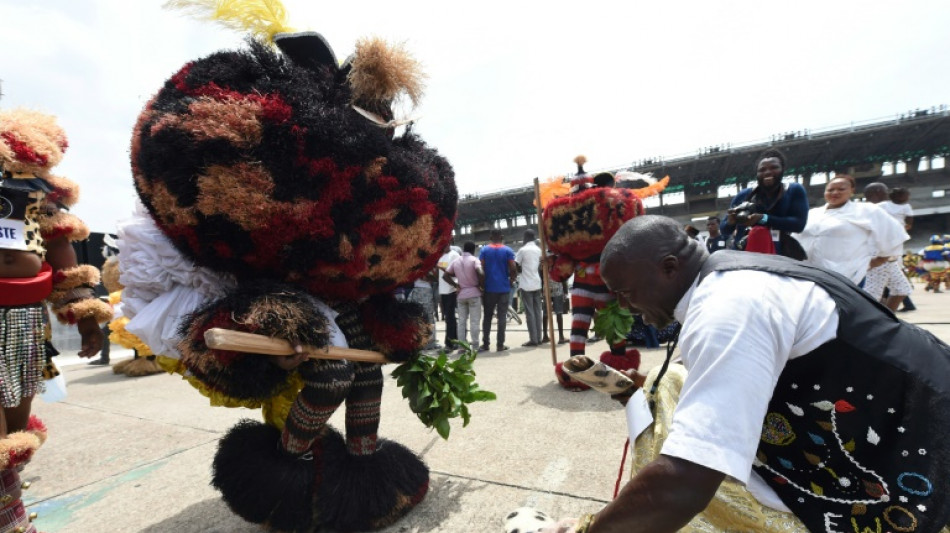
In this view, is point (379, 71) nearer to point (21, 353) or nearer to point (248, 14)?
point (248, 14)

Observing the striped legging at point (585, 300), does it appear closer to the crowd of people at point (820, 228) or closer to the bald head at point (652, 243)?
the crowd of people at point (820, 228)

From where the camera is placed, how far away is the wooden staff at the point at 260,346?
4.17ft

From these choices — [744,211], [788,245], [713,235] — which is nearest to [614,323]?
[744,211]

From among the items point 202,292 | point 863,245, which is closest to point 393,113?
point 202,292

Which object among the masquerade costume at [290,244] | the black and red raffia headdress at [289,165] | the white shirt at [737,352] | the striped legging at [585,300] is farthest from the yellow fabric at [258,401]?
the striped legging at [585,300]

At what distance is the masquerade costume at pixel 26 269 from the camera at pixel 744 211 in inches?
163

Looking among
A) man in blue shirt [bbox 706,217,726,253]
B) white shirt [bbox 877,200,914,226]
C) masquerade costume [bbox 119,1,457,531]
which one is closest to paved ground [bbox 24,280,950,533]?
masquerade costume [bbox 119,1,457,531]

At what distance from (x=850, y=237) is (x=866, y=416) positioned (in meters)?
3.94

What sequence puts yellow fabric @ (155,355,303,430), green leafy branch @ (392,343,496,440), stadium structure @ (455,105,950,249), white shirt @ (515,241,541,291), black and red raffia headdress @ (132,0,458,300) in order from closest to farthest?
black and red raffia headdress @ (132,0,458,300), yellow fabric @ (155,355,303,430), green leafy branch @ (392,343,496,440), white shirt @ (515,241,541,291), stadium structure @ (455,105,950,249)

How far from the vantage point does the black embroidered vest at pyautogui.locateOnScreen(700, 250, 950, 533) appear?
1.00 m

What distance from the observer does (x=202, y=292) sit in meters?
1.73

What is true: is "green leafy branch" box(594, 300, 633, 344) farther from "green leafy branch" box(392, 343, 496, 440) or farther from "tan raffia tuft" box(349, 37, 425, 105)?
"tan raffia tuft" box(349, 37, 425, 105)

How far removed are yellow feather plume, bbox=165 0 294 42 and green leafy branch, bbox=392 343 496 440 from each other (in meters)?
1.51

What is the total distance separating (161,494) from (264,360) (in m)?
1.53
